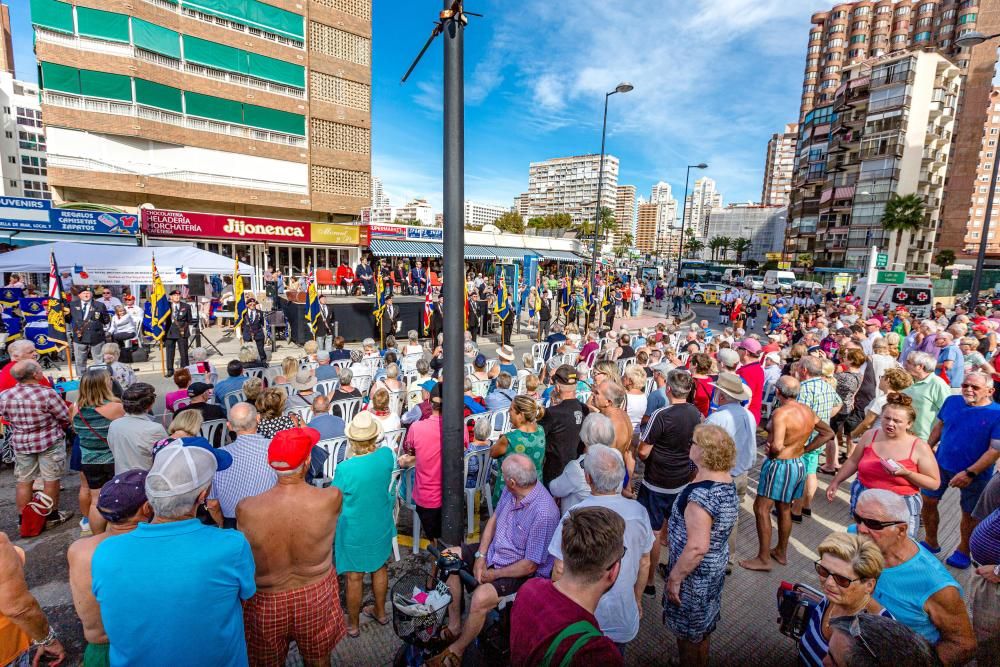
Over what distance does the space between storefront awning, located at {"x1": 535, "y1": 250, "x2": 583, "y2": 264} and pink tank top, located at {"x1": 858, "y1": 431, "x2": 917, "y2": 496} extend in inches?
1546

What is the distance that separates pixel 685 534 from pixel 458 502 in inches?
62.4

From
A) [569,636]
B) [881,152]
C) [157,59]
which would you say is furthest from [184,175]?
[881,152]

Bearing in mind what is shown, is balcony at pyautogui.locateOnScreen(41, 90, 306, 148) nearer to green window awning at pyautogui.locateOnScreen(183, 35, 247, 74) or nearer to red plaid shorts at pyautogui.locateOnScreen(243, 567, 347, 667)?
green window awning at pyautogui.locateOnScreen(183, 35, 247, 74)

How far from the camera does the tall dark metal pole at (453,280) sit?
3.06 metres

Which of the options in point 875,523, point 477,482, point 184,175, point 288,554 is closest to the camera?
point 875,523

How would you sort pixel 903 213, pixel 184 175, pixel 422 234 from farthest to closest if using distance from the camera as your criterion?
pixel 903 213 → pixel 422 234 → pixel 184 175

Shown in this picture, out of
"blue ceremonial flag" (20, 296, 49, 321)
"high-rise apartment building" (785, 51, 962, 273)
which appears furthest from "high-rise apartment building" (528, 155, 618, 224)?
Result: "blue ceremonial flag" (20, 296, 49, 321)

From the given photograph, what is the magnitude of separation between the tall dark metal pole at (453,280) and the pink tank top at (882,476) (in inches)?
123

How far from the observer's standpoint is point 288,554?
229 centimetres

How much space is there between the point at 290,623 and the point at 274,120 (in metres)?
31.2

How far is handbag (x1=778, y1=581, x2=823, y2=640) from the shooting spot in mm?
2303

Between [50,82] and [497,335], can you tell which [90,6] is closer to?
[50,82]

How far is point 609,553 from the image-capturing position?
1.75 meters

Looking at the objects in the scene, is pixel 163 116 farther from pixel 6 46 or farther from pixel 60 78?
pixel 6 46
